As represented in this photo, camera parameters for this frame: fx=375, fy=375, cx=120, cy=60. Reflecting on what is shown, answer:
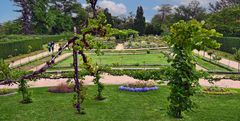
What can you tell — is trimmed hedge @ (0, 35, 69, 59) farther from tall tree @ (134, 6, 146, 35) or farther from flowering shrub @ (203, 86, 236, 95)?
tall tree @ (134, 6, 146, 35)

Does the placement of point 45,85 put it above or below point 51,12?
→ below

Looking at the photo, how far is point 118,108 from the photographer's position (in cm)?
1669

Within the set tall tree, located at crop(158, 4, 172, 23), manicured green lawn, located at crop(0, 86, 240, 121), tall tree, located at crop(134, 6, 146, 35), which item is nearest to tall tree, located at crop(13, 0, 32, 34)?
tall tree, located at crop(134, 6, 146, 35)

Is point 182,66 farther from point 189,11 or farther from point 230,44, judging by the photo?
point 189,11

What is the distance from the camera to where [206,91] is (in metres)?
20.1

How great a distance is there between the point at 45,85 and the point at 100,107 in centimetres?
734

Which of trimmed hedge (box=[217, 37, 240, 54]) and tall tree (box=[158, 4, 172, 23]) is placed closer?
trimmed hedge (box=[217, 37, 240, 54])

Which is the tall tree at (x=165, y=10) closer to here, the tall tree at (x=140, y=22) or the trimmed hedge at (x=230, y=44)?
the tall tree at (x=140, y=22)

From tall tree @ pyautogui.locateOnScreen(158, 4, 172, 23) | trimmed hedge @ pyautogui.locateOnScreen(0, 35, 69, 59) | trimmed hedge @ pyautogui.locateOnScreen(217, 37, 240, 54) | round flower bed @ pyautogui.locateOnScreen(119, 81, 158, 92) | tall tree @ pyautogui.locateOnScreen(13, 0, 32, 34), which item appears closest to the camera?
round flower bed @ pyautogui.locateOnScreen(119, 81, 158, 92)

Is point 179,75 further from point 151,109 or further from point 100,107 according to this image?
point 100,107

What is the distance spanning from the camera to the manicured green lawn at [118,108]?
1516 cm

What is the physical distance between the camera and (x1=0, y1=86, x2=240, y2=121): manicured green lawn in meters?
15.2

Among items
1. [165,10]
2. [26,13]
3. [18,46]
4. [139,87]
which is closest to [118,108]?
[139,87]

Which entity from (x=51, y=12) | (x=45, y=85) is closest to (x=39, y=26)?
(x=51, y=12)
